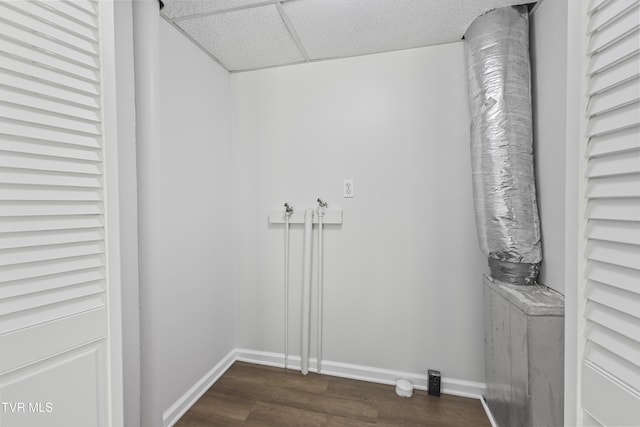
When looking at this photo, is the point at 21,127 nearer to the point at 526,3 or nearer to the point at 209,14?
the point at 209,14

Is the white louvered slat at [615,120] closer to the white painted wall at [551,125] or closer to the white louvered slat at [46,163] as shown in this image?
the white painted wall at [551,125]

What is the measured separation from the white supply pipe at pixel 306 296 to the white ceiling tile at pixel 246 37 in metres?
1.10

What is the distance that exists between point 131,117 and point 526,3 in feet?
6.58

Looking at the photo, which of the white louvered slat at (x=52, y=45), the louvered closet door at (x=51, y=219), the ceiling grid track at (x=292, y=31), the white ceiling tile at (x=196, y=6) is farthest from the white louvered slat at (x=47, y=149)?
the ceiling grid track at (x=292, y=31)

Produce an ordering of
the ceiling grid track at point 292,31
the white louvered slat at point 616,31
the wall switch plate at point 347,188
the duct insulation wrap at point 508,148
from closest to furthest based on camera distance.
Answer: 1. the white louvered slat at point 616,31
2. the duct insulation wrap at point 508,148
3. the ceiling grid track at point 292,31
4. the wall switch plate at point 347,188

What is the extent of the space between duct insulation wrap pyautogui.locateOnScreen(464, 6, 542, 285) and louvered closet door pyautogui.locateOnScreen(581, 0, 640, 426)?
2.51 feet

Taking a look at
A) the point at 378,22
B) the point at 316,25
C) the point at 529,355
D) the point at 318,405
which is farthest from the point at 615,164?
the point at 318,405

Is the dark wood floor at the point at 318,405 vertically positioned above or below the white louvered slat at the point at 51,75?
below

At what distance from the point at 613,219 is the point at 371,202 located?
1364 millimetres

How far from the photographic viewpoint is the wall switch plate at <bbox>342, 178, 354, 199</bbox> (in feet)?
6.43

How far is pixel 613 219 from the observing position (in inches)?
23.6

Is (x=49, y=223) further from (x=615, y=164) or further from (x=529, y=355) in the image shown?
(x=529, y=355)

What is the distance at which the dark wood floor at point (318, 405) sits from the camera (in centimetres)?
155

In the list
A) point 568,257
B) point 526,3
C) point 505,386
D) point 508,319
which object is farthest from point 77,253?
point 526,3
